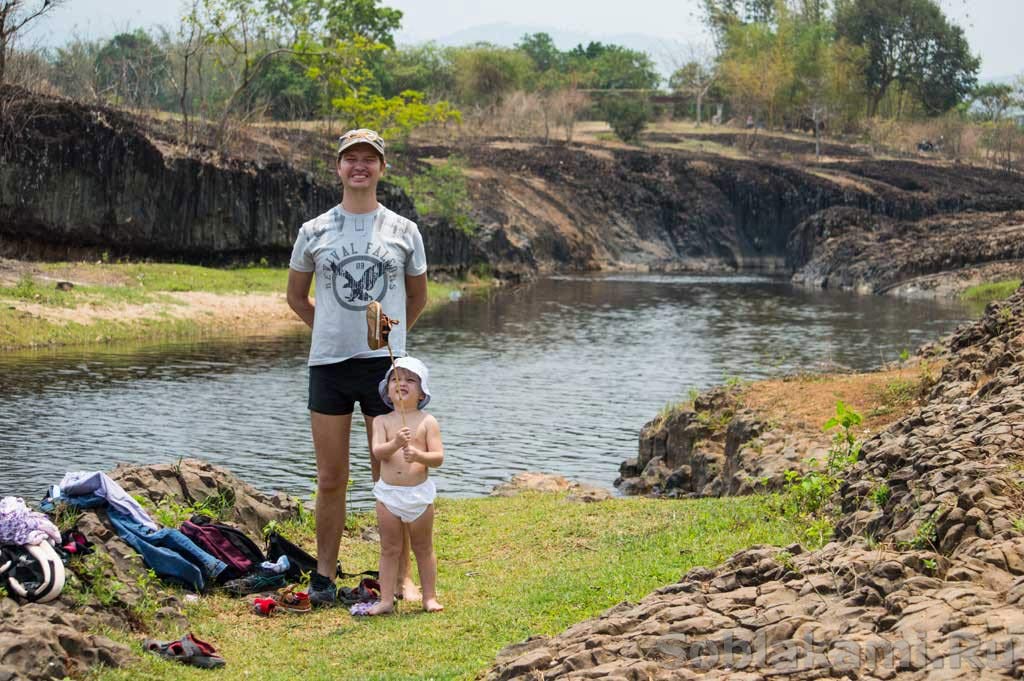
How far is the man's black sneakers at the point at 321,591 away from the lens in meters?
8.03

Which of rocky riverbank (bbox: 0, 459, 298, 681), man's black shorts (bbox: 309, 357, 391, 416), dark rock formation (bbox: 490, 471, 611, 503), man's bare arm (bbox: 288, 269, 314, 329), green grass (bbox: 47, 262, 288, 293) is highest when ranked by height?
man's bare arm (bbox: 288, 269, 314, 329)

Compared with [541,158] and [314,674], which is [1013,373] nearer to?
[314,674]

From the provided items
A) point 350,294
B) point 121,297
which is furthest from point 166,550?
point 121,297

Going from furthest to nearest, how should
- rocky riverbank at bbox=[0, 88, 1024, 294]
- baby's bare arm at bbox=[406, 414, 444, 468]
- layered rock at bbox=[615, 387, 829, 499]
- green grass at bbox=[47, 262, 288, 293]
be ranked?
1. rocky riverbank at bbox=[0, 88, 1024, 294]
2. green grass at bbox=[47, 262, 288, 293]
3. layered rock at bbox=[615, 387, 829, 499]
4. baby's bare arm at bbox=[406, 414, 444, 468]

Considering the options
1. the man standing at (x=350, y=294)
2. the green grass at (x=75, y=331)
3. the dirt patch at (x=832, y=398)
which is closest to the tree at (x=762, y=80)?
the green grass at (x=75, y=331)

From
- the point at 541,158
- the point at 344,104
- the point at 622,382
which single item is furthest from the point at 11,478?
the point at 541,158

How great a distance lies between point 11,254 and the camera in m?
Result: 38.9

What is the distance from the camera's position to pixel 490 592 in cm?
840

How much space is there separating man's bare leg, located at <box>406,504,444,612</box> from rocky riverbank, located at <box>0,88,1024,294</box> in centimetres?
3401

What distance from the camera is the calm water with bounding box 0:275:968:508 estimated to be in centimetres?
1702

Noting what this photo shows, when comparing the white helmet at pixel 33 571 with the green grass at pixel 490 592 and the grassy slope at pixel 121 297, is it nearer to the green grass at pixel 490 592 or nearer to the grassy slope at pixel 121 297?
the green grass at pixel 490 592

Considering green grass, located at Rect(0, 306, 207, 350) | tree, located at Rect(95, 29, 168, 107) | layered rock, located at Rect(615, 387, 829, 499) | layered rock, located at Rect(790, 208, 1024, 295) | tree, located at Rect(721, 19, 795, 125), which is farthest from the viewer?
tree, located at Rect(721, 19, 795, 125)

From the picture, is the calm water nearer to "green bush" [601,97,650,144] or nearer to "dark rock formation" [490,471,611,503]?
"dark rock formation" [490,471,611,503]

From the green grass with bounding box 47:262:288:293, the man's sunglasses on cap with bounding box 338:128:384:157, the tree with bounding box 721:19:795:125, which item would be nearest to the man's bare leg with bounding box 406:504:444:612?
the man's sunglasses on cap with bounding box 338:128:384:157
